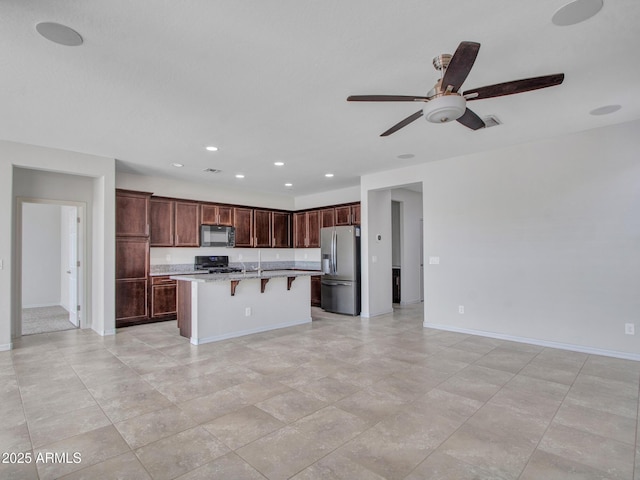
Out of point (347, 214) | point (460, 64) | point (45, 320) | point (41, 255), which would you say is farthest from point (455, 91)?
point (41, 255)

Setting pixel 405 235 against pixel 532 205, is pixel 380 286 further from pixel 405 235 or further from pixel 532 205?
pixel 532 205

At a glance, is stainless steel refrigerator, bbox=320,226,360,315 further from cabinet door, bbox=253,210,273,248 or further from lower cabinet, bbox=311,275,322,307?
cabinet door, bbox=253,210,273,248

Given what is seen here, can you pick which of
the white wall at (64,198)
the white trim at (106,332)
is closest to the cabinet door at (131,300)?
the white wall at (64,198)

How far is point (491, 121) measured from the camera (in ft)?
12.3

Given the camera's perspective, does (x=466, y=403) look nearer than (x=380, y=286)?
Yes

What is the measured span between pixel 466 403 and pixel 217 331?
331cm

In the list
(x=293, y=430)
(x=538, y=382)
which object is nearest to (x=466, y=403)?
(x=538, y=382)

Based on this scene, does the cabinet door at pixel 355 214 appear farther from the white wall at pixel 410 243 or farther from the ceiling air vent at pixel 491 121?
the ceiling air vent at pixel 491 121

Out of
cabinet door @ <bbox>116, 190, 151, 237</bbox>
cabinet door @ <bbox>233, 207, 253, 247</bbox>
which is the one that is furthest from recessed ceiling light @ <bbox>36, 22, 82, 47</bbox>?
cabinet door @ <bbox>233, 207, 253, 247</bbox>

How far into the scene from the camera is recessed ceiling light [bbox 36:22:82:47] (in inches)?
84.4

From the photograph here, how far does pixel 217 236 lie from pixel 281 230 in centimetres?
175

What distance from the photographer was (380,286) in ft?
21.9

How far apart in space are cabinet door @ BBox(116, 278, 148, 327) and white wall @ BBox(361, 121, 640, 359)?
4.85 meters

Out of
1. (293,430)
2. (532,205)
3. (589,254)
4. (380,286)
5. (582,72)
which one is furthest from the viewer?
(380,286)
